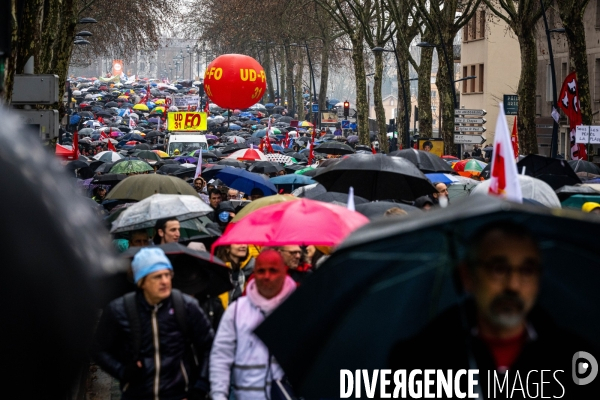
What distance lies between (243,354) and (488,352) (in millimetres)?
2937

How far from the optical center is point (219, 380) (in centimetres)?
534

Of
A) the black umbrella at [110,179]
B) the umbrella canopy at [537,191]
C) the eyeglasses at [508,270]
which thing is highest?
the eyeglasses at [508,270]

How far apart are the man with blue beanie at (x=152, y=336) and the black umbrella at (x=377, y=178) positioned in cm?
630

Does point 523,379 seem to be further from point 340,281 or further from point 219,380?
point 219,380

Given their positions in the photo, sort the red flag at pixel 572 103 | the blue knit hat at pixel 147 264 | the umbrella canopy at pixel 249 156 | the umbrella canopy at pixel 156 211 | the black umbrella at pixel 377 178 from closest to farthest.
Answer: the blue knit hat at pixel 147 264 < the umbrella canopy at pixel 156 211 < the black umbrella at pixel 377 178 < the umbrella canopy at pixel 249 156 < the red flag at pixel 572 103

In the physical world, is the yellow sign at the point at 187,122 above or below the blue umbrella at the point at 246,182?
above

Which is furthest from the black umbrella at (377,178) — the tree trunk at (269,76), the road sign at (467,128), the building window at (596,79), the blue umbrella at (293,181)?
the tree trunk at (269,76)

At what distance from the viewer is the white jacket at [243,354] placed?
5.31m

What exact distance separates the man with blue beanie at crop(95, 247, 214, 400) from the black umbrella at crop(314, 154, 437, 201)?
6302 millimetres

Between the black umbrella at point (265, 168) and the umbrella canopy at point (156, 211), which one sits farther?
the black umbrella at point (265, 168)

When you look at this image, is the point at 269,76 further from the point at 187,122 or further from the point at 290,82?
the point at 187,122

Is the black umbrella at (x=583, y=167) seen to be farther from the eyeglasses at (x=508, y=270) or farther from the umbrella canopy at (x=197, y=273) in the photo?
the eyeglasses at (x=508, y=270)

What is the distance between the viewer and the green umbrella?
2081 cm

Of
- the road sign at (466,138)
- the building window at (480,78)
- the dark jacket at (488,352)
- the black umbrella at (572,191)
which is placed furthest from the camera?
the building window at (480,78)
